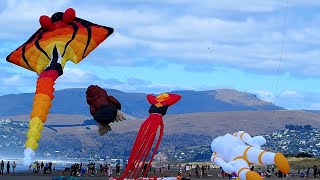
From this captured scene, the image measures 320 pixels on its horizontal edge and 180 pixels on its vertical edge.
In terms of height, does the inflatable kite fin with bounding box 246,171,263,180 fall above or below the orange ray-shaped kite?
below

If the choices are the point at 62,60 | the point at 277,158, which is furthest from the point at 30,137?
the point at 277,158

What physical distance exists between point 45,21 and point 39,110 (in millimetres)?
8020

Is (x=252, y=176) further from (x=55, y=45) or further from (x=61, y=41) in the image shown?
(x=55, y=45)

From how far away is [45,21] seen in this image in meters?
44.6

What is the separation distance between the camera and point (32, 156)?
3641 centimetres

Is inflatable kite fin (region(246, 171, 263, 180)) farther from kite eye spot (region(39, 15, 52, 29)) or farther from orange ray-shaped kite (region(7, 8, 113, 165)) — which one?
kite eye spot (region(39, 15, 52, 29))

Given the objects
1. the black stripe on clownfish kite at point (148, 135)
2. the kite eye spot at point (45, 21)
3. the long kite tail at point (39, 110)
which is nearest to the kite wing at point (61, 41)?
the kite eye spot at point (45, 21)

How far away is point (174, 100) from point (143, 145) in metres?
2.84

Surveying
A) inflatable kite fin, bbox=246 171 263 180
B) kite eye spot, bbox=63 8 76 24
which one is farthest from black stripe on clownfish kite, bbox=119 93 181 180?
kite eye spot, bbox=63 8 76 24

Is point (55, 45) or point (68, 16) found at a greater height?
point (68, 16)

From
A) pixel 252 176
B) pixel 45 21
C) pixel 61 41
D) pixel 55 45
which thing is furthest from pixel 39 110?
pixel 252 176

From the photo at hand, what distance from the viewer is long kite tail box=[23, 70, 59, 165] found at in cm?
3678

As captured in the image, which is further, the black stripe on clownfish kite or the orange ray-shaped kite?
the black stripe on clownfish kite

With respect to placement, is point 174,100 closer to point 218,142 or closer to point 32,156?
point 218,142
